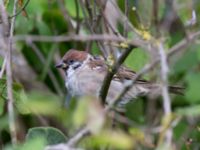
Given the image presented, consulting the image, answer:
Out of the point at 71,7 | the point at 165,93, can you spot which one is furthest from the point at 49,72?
the point at 165,93

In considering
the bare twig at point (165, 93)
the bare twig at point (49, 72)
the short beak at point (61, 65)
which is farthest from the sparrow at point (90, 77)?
the bare twig at point (165, 93)

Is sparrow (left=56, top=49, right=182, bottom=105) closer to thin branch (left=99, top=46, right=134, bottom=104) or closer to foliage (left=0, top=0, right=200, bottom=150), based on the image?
foliage (left=0, top=0, right=200, bottom=150)

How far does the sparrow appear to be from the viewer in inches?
167

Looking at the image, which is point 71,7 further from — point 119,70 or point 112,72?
point 112,72

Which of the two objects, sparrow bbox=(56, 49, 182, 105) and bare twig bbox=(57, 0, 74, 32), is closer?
bare twig bbox=(57, 0, 74, 32)

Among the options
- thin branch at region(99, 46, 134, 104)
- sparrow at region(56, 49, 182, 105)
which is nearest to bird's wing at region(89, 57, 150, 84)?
sparrow at region(56, 49, 182, 105)

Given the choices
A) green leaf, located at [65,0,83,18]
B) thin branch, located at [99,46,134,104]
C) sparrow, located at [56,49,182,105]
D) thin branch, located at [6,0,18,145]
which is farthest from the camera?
green leaf, located at [65,0,83,18]

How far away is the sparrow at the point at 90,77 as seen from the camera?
4.25 m

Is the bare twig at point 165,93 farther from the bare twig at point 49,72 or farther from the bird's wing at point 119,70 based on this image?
the bare twig at point 49,72

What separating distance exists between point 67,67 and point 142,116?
57cm

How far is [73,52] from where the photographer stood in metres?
4.39

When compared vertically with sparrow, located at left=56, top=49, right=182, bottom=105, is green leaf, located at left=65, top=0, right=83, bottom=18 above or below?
above

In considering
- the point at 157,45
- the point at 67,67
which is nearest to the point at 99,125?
the point at 157,45

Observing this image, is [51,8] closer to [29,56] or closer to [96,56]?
[29,56]
